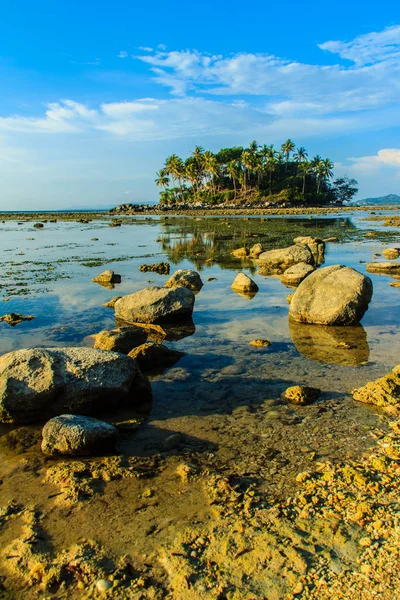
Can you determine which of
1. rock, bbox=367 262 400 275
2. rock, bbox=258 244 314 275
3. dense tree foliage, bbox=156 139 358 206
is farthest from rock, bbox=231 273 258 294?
dense tree foliage, bbox=156 139 358 206

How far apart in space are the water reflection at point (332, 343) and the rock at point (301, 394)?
7.07 ft

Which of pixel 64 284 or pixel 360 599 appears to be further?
pixel 64 284

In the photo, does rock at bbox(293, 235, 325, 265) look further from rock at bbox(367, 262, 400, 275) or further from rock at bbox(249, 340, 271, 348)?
rock at bbox(249, 340, 271, 348)

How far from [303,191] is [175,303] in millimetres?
129431

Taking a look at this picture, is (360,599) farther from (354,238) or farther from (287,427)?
(354,238)

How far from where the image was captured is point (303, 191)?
436 ft

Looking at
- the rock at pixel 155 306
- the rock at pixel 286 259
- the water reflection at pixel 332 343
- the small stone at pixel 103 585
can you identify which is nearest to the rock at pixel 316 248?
the rock at pixel 286 259

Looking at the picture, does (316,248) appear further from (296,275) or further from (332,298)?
(332,298)

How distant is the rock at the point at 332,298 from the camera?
40.9ft

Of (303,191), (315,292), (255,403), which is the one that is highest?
(303,191)

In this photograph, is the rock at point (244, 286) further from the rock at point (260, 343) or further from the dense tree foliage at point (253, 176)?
the dense tree foliage at point (253, 176)

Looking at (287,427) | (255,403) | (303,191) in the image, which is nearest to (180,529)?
(287,427)

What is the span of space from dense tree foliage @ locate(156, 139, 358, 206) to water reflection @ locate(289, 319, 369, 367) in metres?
120

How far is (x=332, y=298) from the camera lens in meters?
12.8
